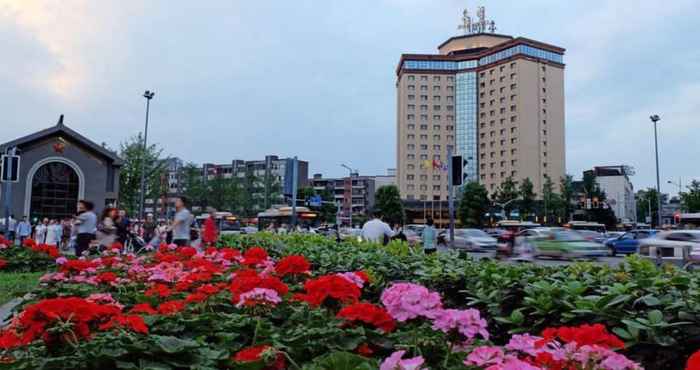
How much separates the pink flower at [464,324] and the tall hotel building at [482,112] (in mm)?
95282

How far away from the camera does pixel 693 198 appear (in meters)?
52.9

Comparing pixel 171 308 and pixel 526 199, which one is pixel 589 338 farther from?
pixel 526 199

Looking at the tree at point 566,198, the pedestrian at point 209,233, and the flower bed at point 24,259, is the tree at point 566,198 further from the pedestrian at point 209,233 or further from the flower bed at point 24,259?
the flower bed at point 24,259

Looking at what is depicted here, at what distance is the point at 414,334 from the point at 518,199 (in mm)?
82781

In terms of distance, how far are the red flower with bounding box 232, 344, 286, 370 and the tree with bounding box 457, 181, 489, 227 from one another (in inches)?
2974

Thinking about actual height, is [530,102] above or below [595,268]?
above

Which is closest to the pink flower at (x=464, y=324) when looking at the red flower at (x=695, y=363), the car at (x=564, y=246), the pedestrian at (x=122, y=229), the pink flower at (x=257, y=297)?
the red flower at (x=695, y=363)

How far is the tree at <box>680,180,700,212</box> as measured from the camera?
5234cm

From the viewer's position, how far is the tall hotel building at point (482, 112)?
93375mm

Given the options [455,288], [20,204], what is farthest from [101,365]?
[20,204]

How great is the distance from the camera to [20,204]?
32.1 m

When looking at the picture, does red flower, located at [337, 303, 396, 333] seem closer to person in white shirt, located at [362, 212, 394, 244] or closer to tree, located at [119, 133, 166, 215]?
person in white shirt, located at [362, 212, 394, 244]

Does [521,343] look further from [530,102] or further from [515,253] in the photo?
[530,102]

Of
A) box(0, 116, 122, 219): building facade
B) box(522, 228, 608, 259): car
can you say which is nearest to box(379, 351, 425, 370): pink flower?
box(522, 228, 608, 259): car
